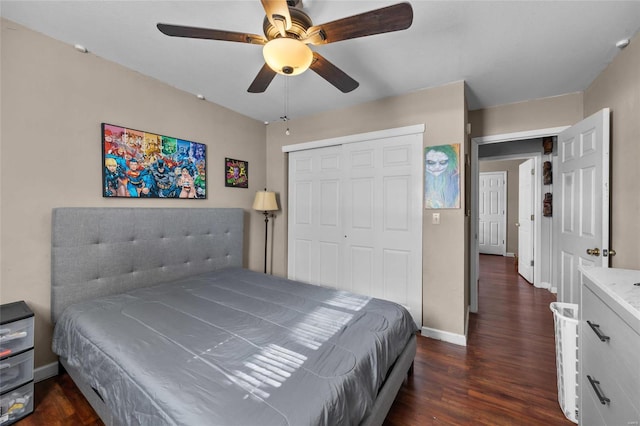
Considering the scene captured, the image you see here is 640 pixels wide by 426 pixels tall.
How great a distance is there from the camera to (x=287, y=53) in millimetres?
1322

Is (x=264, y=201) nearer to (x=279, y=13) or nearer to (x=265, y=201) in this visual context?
(x=265, y=201)

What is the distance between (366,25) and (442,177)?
5.67ft

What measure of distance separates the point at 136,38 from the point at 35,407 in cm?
257

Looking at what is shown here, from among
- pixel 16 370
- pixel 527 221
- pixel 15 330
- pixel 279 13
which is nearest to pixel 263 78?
pixel 279 13

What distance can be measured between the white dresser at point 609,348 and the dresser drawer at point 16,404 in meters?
2.98

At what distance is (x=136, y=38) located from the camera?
1916mm

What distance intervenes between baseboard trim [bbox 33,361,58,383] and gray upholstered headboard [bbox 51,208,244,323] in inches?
15.6

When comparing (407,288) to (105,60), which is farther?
(407,288)

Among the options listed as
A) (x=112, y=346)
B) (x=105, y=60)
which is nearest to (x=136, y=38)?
(x=105, y=60)

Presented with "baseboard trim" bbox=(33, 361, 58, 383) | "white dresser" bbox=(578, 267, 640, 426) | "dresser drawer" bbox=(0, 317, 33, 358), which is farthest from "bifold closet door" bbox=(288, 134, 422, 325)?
"dresser drawer" bbox=(0, 317, 33, 358)

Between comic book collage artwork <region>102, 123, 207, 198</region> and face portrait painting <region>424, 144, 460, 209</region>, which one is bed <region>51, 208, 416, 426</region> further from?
face portrait painting <region>424, 144, 460, 209</region>

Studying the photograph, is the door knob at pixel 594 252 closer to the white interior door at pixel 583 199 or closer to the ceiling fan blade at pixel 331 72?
the white interior door at pixel 583 199

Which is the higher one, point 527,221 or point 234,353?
point 527,221

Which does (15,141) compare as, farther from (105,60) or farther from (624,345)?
(624,345)
